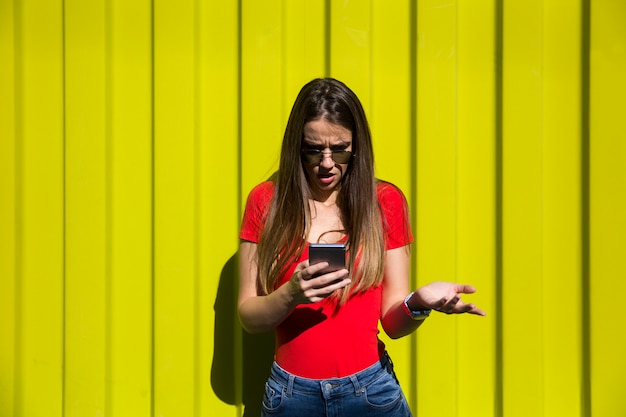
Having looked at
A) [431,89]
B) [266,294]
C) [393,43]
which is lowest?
[266,294]

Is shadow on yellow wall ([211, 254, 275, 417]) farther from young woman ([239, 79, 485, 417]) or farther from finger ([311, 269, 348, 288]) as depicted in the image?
finger ([311, 269, 348, 288])

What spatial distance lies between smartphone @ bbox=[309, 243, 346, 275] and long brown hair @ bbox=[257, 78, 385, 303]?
22 centimetres

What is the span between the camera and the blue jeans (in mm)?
2289

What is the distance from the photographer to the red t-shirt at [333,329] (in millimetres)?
2346

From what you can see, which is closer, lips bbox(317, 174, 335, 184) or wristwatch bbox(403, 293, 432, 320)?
wristwatch bbox(403, 293, 432, 320)

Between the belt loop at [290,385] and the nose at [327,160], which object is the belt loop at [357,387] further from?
the nose at [327,160]
